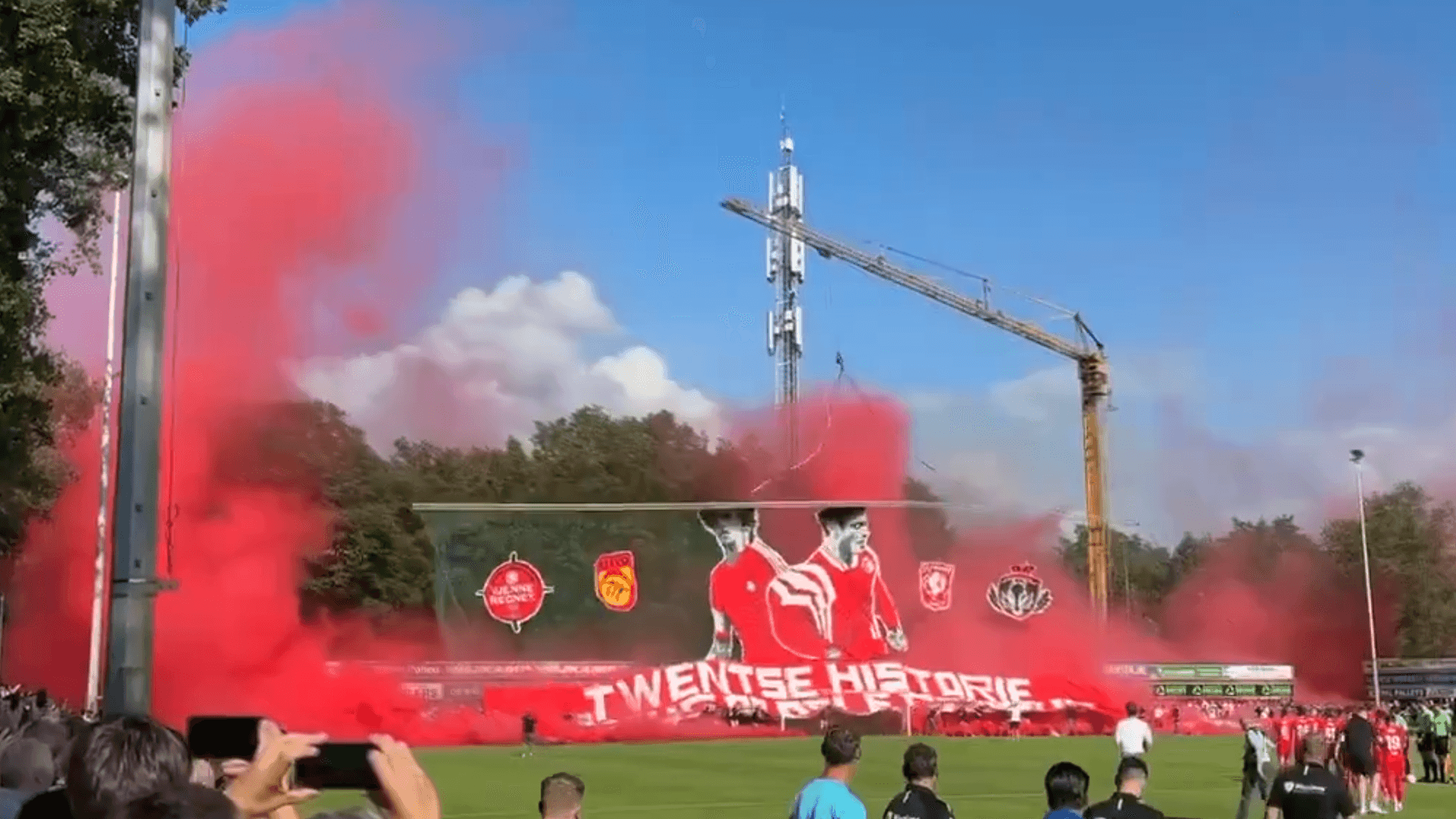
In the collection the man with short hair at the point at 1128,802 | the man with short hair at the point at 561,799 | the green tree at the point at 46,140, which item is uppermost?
the green tree at the point at 46,140

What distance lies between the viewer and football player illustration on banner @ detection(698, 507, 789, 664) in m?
52.2

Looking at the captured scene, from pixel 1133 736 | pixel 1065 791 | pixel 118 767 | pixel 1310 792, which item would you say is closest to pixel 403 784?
pixel 118 767

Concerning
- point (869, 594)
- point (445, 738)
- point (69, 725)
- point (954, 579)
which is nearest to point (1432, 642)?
point (954, 579)

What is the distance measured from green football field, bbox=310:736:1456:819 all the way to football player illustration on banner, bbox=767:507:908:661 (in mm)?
8076

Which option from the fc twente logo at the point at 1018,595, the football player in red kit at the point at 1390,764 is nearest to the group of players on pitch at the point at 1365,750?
the football player in red kit at the point at 1390,764

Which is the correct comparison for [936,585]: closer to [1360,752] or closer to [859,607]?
[859,607]

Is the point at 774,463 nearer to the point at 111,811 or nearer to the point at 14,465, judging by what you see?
the point at 14,465

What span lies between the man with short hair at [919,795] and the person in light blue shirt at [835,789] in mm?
244

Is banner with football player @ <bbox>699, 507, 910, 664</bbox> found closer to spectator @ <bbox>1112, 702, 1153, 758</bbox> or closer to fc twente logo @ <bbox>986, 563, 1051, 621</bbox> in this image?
fc twente logo @ <bbox>986, 563, 1051, 621</bbox>

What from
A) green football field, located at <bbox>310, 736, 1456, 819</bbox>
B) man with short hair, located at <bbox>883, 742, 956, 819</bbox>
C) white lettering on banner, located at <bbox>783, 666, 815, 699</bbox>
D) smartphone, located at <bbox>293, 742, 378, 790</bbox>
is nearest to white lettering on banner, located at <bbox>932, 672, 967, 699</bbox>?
white lettering on banner, located at <bbox>783, 666, 815, 699</bbox>

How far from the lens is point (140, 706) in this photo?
6348 millimetres

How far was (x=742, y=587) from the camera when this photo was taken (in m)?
53.2

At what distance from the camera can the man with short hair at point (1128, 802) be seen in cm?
820

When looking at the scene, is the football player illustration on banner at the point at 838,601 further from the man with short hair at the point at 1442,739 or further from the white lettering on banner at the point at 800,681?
the man with short hair at the point at 1442,739
